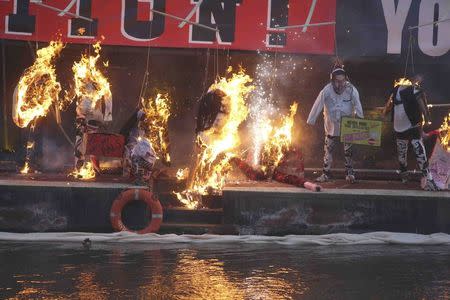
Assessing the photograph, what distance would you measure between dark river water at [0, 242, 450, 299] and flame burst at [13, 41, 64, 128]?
3610 mm

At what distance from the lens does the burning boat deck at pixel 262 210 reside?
10.2m

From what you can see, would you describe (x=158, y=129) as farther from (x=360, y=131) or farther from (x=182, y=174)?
(x=360, y=131)

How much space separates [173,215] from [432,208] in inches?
177

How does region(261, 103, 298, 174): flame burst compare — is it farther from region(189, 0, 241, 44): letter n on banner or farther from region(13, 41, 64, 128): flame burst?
region(13, 41, 64, 128): flame burst

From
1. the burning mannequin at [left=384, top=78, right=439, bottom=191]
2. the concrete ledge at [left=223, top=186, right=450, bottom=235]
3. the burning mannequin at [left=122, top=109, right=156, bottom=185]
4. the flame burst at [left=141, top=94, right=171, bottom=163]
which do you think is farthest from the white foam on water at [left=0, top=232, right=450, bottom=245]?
the flame burst at [left=141, top=94, right=171, bottom=163]

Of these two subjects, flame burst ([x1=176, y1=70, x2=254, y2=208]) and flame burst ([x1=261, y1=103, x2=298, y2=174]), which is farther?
flame burst ([x1=261, y1=103, x2=298, y2=174])

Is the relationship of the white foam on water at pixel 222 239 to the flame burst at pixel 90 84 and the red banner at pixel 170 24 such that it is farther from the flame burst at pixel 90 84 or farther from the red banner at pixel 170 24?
the red banner at pixel 170 24

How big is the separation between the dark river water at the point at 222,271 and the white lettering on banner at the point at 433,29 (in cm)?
436

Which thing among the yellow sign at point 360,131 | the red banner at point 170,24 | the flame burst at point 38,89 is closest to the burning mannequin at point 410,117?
the yellow sign at point 360,131

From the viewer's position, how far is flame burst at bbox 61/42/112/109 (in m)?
12.0

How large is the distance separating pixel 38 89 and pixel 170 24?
3.04 metres

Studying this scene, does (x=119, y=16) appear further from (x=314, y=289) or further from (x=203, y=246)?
(x=314, y=289)

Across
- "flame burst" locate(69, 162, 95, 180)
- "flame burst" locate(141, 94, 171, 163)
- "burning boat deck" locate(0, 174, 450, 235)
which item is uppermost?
"flame burst" locate(141, 94, 171, 163)

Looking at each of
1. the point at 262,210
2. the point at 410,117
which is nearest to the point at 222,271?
the point at 262,210
